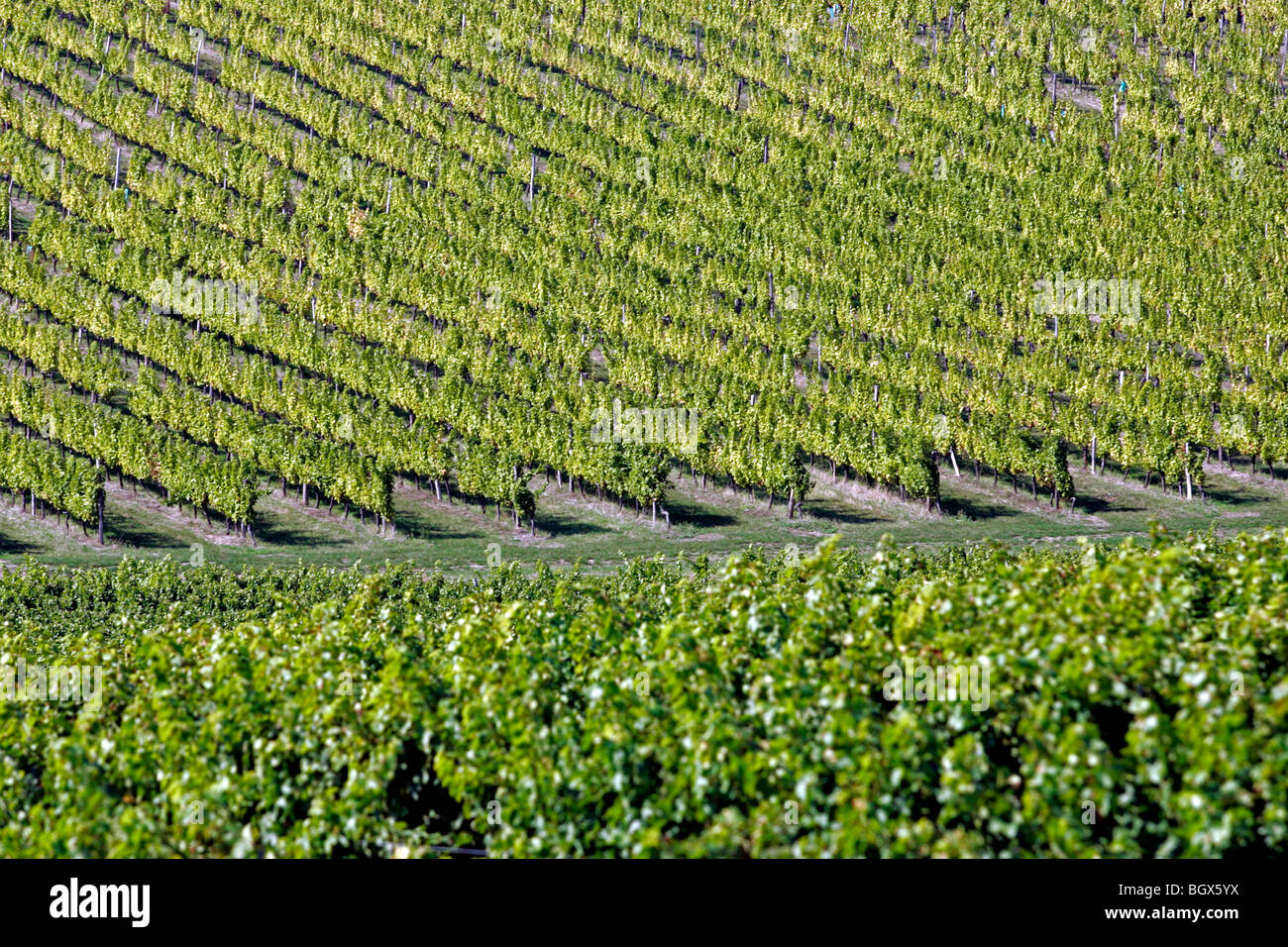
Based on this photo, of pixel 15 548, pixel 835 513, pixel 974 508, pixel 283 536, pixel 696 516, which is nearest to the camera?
pixel 15 548

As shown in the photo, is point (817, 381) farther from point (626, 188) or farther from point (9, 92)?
point (9, 92)

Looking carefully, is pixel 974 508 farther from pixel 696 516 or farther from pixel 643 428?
pixel 643 428

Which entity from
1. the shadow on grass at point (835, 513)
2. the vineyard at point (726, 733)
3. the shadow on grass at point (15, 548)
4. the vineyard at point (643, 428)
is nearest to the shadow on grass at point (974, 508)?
the vineyard at point (643, 428)

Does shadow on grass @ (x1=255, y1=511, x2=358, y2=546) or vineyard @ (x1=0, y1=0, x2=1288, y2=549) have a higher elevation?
vineyard @ (x1=0, y1=0, x2=1288, y2=549)

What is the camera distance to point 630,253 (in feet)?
349

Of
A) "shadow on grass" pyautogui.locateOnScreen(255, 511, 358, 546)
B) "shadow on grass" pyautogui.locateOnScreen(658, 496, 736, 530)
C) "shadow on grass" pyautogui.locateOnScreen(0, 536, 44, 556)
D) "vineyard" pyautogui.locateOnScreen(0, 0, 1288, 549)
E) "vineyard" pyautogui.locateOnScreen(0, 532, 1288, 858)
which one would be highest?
"vineyard" pyautogui.locateOnScreen(0, 0, 1288, 549)

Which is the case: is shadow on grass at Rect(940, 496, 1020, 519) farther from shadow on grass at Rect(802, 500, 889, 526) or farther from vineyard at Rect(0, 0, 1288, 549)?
shadow on grass at Rect(802, 500, 889, 526)

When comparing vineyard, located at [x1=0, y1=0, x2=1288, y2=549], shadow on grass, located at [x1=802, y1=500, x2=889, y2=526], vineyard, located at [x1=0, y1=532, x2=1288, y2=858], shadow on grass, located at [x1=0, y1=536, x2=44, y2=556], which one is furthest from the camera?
vineyard, located at [x1=0, y1=0, x2=1288, y2=549]

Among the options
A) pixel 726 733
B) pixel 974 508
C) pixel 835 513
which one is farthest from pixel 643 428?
pixel 726 733

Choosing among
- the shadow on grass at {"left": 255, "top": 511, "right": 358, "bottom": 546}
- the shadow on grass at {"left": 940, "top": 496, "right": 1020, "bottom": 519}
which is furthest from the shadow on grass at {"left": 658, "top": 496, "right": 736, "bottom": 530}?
the shadow on grass at {"left": 255, "top": 511, "right": 358, "bottom": 546}


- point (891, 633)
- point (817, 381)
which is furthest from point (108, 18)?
point (891, 633)

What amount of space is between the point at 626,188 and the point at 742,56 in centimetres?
3541

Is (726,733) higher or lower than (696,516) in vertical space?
lower

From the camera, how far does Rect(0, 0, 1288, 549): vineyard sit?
8144cm
